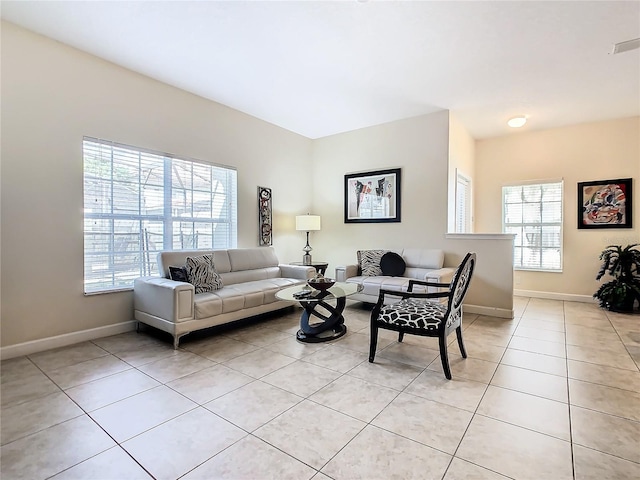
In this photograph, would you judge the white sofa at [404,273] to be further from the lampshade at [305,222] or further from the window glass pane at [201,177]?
the window glass pane at [201,177]

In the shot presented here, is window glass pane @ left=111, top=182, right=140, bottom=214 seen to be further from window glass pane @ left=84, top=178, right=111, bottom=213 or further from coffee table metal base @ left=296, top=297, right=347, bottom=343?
coffee table metal base @ left=296, top=297, right=347, bottom=343

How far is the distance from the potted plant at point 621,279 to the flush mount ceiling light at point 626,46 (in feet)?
9.62

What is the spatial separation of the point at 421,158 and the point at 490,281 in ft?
6.79

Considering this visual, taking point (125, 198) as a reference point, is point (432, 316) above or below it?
below

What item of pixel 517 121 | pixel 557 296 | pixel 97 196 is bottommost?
pixel 557 296

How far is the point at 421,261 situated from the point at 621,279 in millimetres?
2857

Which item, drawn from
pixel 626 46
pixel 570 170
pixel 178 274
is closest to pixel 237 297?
pixel 178 274

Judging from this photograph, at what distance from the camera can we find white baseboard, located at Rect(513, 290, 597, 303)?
5.27 m

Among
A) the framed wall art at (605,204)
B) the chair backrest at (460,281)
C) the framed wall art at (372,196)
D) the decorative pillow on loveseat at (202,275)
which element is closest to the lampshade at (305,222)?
the framed wall art at (372,196)

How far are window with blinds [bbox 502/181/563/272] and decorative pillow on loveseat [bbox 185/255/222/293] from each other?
491 centimetres

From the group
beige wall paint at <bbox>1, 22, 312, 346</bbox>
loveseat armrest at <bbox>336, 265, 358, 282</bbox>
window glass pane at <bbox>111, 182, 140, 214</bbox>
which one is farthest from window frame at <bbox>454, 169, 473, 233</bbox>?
window glass pane at <bbox>111, 182, 140, 214</bbox>

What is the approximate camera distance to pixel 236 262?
4.45 m

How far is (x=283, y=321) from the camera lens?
4.15 metres

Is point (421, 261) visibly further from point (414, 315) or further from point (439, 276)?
point (414, 315)
